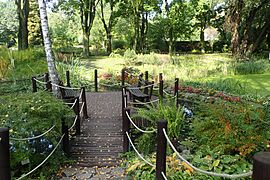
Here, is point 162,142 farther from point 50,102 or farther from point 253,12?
point 253,12

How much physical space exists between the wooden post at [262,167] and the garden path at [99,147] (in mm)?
3441

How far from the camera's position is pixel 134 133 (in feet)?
19.0

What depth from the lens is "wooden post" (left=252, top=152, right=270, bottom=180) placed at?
4.24 ft

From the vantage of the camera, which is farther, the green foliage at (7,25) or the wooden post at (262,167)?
the green foliage at (7,25)

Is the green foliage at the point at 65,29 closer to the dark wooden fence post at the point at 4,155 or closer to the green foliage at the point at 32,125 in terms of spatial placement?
the green foliage at the point at 32,125

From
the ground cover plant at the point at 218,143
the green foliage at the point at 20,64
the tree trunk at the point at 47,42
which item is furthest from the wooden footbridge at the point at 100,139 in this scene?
the green foliage at the point at 20,64

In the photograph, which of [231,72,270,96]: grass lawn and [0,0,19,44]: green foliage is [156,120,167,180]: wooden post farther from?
[0,0,19,44]: green foliage

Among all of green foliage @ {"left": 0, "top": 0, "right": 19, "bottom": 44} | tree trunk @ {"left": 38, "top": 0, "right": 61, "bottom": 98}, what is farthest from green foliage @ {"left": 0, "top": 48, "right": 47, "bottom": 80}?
green foliage @ {"left": 0, "top": 0, "right": 19, "bottom": 44}

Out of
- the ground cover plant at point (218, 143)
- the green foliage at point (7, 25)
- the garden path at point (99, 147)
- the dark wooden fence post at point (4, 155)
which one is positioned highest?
the green foliage at point (7, 25)

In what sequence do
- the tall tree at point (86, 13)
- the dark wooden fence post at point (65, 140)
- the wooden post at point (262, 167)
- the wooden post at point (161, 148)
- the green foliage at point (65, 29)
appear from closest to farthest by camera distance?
the wooden post at point (262, 167) → the wooden post at point (161, 148) → the dark wooden fence post at point (65, 140) → the tall tree at point (86, 13) → the green foliage at point (65, 29)

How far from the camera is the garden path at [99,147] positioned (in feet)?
15.8

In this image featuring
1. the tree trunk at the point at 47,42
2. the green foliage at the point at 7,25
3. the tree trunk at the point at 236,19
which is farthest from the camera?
the green foliage at the point at 7,25

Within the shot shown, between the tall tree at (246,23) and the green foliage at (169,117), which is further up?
the tall tree at (246,23)

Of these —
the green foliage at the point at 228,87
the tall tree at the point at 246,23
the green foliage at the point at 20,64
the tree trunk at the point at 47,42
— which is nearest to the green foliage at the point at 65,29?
the green foliage at the point at 20,64
